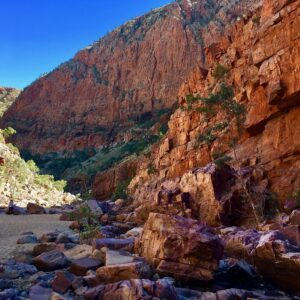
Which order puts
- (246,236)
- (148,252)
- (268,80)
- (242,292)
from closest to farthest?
(242,292) < (148,252) < (246,236) < (268,80)

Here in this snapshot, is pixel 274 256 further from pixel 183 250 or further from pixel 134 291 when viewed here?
pixel 134 291

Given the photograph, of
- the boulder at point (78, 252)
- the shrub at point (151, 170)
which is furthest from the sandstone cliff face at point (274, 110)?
the shrub at point (151, 170)

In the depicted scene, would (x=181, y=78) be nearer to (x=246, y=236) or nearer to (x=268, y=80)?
(x=268, y=80)

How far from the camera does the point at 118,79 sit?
14650 cm

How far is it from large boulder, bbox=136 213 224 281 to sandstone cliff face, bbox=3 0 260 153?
113 m

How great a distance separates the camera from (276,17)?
27.8 metres

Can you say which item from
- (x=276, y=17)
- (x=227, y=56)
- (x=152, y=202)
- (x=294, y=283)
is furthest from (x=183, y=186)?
(x=227, y=56)

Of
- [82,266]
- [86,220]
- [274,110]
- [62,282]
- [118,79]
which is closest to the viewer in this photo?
[62,282]

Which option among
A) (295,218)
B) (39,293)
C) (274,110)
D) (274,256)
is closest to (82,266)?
(39,293)

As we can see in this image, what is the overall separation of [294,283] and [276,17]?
2279 cm

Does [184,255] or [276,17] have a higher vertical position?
[276,17]

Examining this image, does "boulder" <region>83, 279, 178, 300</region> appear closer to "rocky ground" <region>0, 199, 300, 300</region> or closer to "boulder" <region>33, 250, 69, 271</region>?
"rocky ground" <region>0, 199, 300, 300</region>

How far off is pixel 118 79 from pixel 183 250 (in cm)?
14013

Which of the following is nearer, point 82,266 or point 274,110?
point 82,266
